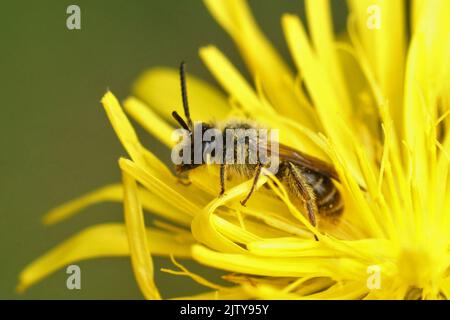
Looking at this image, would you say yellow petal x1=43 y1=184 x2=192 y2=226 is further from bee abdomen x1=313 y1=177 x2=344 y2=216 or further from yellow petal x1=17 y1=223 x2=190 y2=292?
bee abdomen x1=313 y1=177 x2=344 y2=216

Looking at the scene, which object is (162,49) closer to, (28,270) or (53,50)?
(53,50)

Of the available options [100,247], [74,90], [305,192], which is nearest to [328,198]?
[305,192]

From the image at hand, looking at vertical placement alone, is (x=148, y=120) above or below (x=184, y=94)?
above

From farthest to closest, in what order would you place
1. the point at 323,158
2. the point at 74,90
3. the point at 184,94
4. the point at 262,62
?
the point at 74,90 < the point at 262,62 < the point at 323,158 < the point at 184,94

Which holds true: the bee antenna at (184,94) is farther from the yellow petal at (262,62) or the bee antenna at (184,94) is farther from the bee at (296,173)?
the yellow petal at (262,62)

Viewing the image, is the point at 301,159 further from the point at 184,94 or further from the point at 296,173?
the point at 184,94
